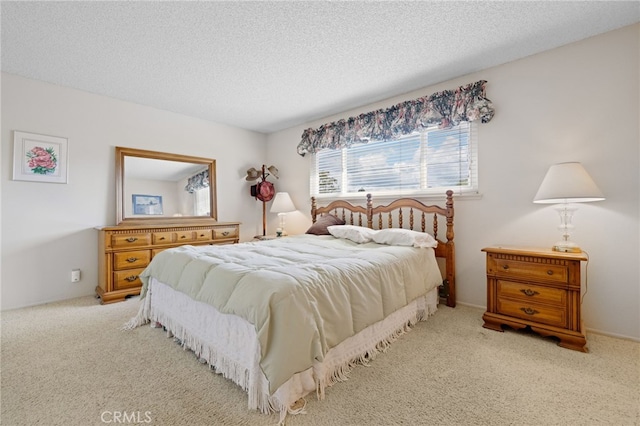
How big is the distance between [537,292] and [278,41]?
2.91 metres

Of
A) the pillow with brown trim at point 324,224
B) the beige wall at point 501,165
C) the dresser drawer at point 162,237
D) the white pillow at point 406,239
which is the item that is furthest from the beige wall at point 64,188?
the white pillow at point 406,239

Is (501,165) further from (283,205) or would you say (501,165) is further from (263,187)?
(263,187)

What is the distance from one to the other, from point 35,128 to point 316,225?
335cm

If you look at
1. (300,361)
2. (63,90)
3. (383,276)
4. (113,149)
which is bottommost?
(300,361)

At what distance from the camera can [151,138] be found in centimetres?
387

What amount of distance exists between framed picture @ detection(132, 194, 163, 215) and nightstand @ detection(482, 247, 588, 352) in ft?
13.2

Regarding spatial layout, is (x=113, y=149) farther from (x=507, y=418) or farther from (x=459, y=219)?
(x=507, y=418)

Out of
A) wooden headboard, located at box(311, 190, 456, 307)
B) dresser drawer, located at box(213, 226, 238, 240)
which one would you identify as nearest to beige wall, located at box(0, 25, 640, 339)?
wooden headboard, located at box(311, 190, 456, 307)

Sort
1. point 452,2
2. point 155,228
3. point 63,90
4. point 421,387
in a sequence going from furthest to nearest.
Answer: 1. point 155,228
2. point 63,90
3. point 452,2
4. point 421,387

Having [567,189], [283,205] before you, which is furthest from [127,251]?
[567,189]

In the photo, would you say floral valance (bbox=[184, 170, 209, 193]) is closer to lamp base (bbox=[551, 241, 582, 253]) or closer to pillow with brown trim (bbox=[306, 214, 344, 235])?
pillow with brown trim (bbox=[306, 214, 344, 235])

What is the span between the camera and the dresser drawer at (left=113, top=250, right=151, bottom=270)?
3.24 m

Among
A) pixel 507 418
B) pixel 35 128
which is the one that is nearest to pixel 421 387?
pixel 507 418

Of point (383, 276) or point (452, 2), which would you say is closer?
A: point (452, 2)
